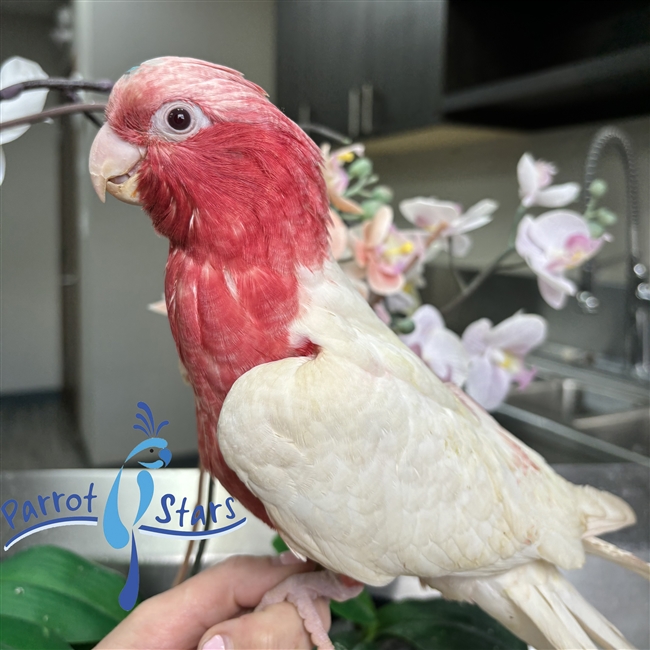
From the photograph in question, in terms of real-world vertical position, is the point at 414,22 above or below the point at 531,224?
above

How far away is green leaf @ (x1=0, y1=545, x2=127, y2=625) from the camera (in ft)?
1.00

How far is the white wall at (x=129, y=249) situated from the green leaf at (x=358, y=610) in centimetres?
17

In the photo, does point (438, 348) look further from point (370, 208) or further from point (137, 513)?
point (137, 513)

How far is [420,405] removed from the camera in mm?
280

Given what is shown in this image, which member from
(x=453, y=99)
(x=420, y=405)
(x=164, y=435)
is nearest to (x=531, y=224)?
(x=420, y=405)

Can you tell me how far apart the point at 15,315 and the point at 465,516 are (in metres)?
0.32

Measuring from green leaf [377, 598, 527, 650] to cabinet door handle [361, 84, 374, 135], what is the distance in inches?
25.2

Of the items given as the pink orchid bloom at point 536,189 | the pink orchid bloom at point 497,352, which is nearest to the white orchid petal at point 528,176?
the pink orchid bloom at point 536,189

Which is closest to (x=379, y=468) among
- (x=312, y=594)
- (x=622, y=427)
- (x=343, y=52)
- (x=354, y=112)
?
(x=312, y=594)

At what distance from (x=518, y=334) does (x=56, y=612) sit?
37cm

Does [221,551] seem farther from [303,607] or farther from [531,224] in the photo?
[531,224]

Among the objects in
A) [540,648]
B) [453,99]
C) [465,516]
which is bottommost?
[540,648]

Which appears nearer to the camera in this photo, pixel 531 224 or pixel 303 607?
pixel 303 607

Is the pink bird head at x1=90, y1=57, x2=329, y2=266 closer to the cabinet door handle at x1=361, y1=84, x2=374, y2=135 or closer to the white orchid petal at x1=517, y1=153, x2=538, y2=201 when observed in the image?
the white orchid petal at x1=517, y1=153, x2=538, y2=201
